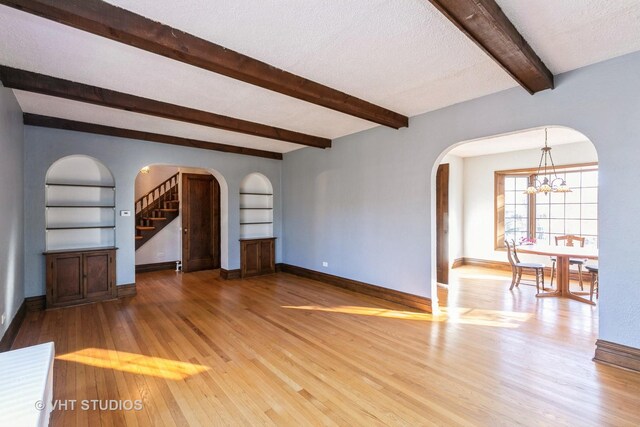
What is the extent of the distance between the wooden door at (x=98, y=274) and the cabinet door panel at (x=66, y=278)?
10cm

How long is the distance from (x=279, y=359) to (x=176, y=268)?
5.42m

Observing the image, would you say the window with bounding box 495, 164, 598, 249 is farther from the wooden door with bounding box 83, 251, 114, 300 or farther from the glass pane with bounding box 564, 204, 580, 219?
the wooden door with bounding box 83, 251, 114, 300

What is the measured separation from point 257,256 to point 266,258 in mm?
237

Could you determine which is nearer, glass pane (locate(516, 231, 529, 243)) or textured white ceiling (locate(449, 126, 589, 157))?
textured white ceiling (locate(449, 126, 589, 157))

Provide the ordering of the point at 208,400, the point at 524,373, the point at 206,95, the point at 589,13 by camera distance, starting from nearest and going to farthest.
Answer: the point at 589,13 → the point at 208,400 → the point at 524,373 → the point at 206,95

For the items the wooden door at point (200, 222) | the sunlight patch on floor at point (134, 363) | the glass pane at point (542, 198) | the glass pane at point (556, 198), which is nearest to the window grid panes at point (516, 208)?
the glass pane at point (542, 198)

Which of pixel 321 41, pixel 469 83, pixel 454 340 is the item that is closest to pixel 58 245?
pixel 321 41

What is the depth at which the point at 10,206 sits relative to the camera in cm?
335

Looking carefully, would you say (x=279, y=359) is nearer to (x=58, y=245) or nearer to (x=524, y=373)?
(x=524, y=373)

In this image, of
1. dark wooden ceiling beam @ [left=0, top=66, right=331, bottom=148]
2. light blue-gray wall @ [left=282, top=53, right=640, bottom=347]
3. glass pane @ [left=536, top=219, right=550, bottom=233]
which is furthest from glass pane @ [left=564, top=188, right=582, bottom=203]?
dark wooden ceiling beam @ [left=0, top=66, right=331, bottom=148]

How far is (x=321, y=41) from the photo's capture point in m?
2.41

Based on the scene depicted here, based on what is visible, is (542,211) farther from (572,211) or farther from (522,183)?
(522,183)

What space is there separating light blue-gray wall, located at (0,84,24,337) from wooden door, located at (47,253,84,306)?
32 centimetres

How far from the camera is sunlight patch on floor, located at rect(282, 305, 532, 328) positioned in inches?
150
